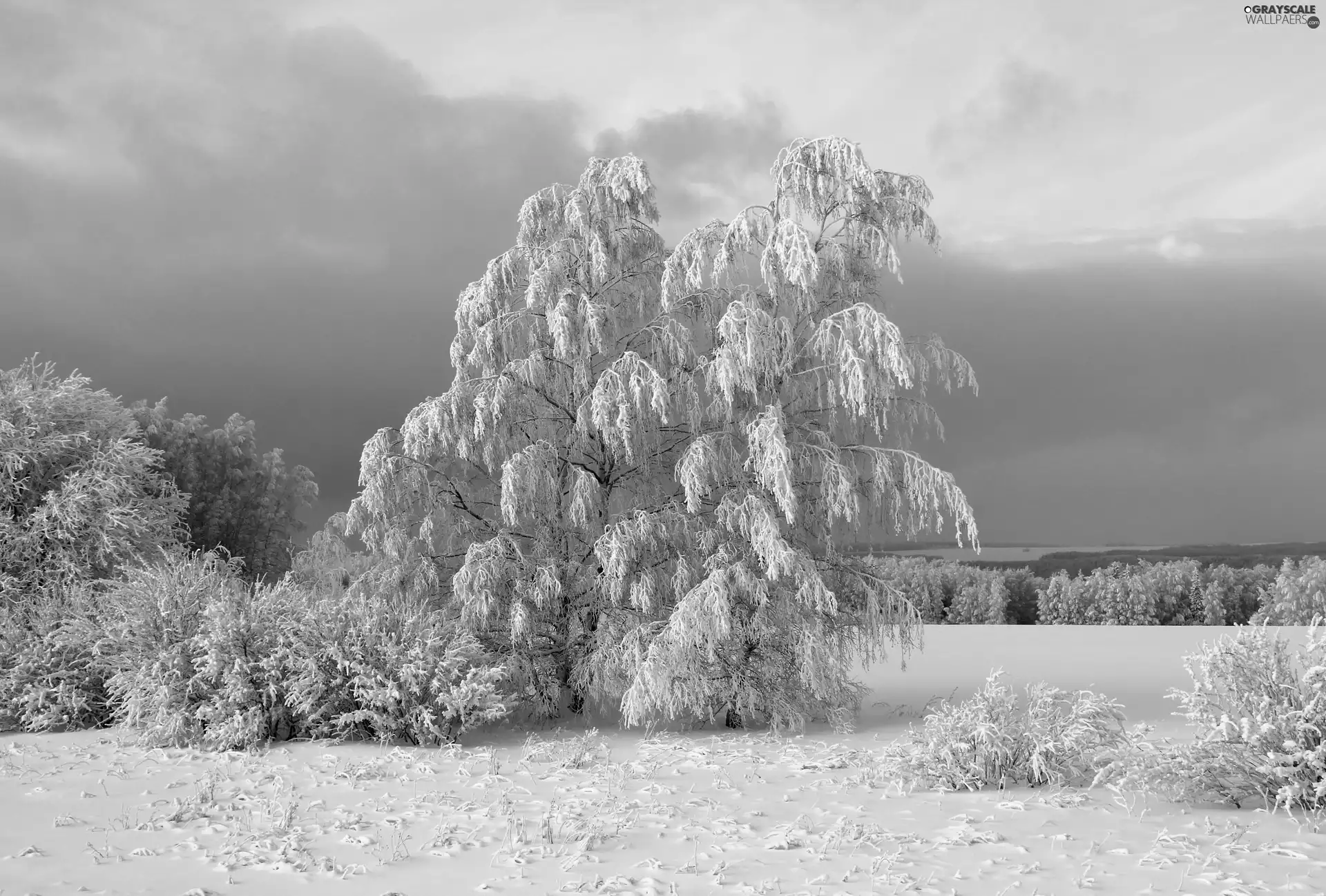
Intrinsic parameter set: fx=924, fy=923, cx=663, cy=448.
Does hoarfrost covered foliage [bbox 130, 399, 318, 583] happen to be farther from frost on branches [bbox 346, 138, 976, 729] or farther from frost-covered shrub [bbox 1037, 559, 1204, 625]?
frost-covered shrub [bbox 1037, 559, 1204, 625]

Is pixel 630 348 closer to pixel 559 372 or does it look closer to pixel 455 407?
pixel 559 372

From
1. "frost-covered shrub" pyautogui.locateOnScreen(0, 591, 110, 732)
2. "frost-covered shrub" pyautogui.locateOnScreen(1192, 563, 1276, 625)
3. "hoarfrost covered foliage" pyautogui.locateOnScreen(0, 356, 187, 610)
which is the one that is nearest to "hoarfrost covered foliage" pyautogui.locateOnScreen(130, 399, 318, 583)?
"hoarfrost covered foliage" pyautogui.locateOnScreen(0, 356, 187, 610)

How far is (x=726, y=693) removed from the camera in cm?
1124

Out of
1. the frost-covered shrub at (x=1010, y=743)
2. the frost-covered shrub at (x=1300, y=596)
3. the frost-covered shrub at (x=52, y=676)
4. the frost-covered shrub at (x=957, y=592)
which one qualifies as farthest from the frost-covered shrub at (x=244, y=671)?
the frost-covered shrub at (x=957, y=592)

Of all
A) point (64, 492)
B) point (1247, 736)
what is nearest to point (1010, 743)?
point (1247, 736)

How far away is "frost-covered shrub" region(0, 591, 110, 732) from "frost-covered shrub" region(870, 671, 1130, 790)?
978cm

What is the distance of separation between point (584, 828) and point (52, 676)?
341 inches

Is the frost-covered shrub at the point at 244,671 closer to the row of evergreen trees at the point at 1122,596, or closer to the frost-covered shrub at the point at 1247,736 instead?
the frost-covered shrub at the point at 1247,736

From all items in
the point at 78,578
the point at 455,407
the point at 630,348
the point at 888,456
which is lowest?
the point at 78,578

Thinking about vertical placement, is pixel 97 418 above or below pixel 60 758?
above

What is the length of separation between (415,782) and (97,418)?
43.8 feet

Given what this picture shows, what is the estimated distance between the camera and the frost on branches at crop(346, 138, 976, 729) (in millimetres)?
10859

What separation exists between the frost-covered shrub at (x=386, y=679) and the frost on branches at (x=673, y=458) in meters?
0.91

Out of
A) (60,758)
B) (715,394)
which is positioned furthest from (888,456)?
(60,758)
